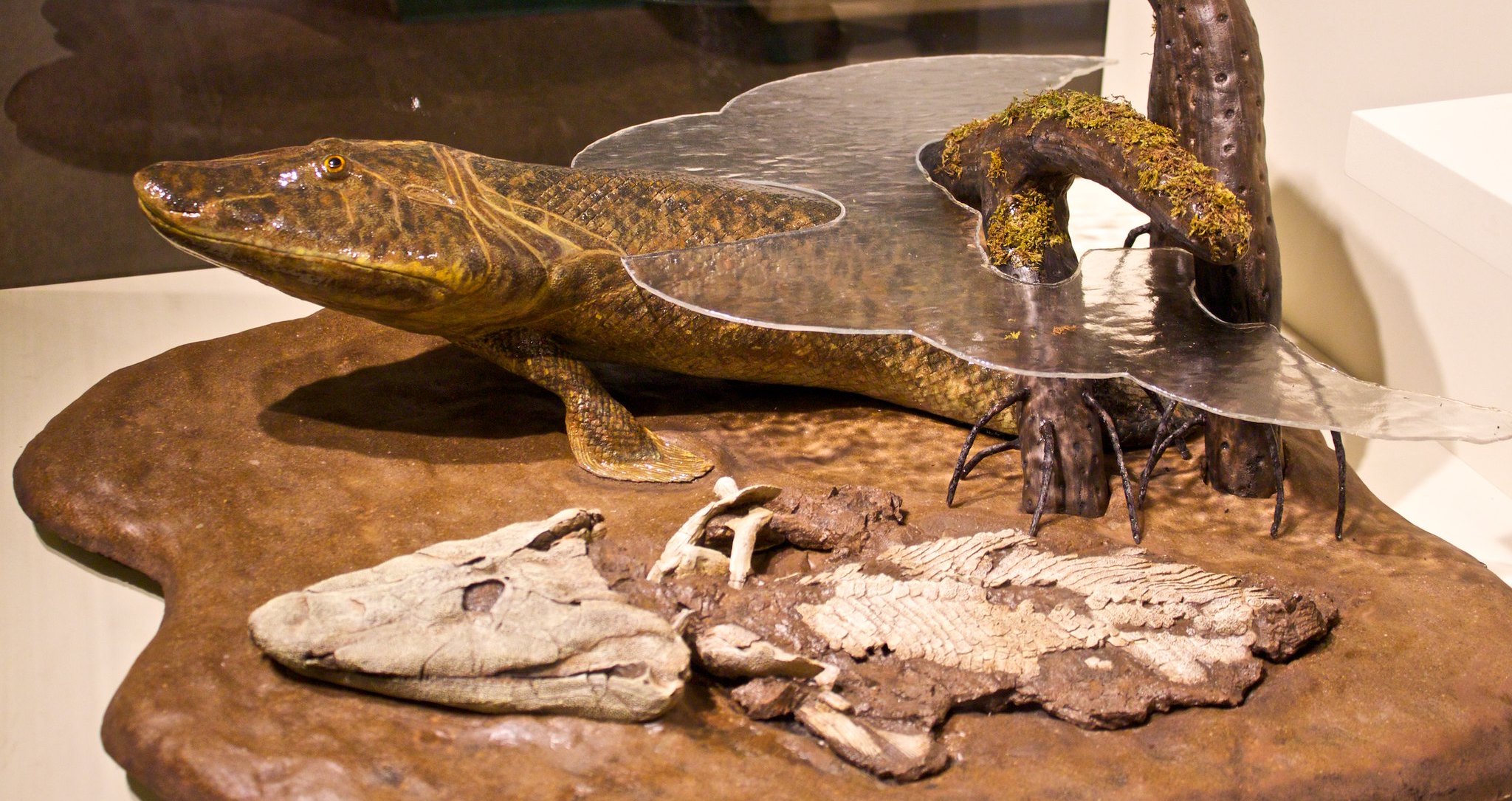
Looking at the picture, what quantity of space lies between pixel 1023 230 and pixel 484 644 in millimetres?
1497

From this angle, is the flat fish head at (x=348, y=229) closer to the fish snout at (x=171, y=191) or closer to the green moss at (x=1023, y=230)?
the fish snout at (x=171, y=191)

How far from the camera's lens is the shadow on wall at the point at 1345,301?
3221mm

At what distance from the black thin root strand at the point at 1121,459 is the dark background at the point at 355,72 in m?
1.94

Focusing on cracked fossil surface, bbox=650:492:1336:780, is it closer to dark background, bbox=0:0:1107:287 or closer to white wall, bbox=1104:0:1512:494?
white wall, bbox=1104:0:1512:494

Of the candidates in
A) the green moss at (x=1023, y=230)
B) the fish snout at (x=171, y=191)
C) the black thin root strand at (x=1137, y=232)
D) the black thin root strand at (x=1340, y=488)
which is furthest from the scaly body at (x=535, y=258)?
the black thin root strand at (x=1340, y=488)

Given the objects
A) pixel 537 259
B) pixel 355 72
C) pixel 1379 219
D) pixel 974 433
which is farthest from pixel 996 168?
pixel 355 72

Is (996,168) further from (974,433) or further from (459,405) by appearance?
(459,405)

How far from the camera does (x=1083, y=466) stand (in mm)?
2697

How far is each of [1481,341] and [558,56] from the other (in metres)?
2.83

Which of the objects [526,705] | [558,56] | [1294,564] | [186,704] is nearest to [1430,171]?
[1294,564]

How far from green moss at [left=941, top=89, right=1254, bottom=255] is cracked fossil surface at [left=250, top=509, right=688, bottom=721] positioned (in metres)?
1.31

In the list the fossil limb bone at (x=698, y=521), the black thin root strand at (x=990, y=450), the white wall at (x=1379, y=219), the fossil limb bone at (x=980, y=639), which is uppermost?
the white wall at (x=1379, y=219)

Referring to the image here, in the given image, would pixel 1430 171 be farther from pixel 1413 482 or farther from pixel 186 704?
pixel 186 704

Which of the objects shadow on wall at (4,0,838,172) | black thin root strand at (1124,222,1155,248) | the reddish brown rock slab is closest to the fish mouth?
the reddish brown rock slab
